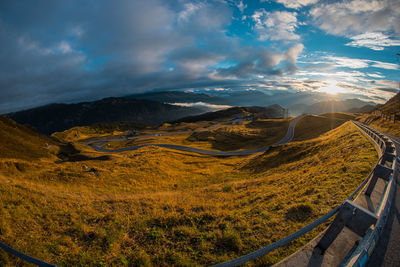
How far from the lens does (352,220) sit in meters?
4.07

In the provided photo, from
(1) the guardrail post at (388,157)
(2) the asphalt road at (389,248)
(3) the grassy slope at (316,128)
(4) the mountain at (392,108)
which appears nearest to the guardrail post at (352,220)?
(2) the asphalt road at (389,248)

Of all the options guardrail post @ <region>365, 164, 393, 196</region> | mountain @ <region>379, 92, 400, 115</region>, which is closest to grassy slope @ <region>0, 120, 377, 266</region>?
guardrail post @ <region>365, 164, 393, 196</region>

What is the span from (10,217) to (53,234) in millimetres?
2795

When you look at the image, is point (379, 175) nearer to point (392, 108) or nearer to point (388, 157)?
point (388, 157)

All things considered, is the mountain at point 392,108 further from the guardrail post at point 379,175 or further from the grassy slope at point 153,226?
the grassy slope at point 153,226

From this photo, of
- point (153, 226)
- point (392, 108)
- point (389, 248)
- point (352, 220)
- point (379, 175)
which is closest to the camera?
point (352, 220)

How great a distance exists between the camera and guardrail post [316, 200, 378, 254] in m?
3.85

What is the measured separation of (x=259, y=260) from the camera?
5.02m

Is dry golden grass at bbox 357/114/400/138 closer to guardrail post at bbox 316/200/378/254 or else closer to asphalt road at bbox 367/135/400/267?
asphalt road at bbox 367/135/400/267

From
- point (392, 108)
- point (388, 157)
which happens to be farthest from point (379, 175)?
point (392, 108)

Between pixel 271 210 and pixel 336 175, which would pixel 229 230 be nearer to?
pixel 271 210

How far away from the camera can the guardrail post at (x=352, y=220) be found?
152 inches

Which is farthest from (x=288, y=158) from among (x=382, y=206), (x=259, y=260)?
(x=259, y=260)

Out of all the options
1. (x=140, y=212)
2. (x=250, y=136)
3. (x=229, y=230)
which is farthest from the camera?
(x=250, y=136)
